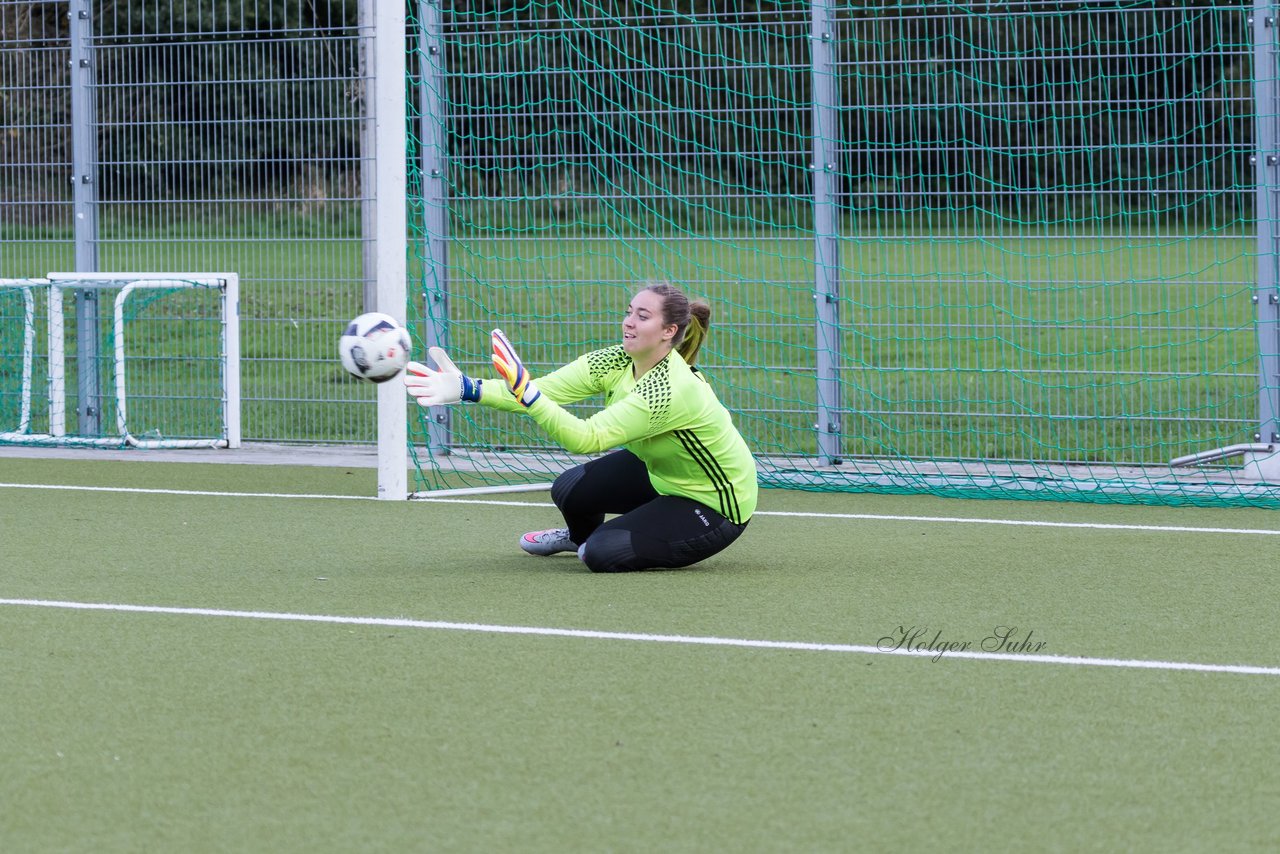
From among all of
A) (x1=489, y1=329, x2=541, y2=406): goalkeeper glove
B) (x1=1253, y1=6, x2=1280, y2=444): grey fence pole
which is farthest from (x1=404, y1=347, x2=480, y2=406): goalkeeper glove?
(x1=1253, y1=6, x2=1280, y2=444): grey fence pole

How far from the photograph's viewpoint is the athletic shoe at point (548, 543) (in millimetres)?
7441

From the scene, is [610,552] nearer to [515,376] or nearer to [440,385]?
[515,376]

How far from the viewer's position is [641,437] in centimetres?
673

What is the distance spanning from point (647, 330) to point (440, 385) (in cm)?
85

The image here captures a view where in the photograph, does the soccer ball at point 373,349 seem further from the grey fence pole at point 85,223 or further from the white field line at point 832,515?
the grey fence pole at point 85,223

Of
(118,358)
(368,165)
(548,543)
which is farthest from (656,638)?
(118,358)

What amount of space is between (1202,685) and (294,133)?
25.3 feet

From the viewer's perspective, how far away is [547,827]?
13.0ft

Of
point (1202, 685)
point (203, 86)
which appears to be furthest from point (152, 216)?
point (1202, 685)

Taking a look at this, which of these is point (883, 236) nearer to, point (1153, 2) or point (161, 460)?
point (1153, 2)

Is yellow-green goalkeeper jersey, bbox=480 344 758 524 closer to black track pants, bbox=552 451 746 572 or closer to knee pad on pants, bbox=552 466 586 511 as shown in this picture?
black track pants, bbox=552 451 746 572

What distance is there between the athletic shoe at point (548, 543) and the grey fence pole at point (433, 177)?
2977 mm

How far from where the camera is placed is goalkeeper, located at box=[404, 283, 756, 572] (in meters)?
6.50

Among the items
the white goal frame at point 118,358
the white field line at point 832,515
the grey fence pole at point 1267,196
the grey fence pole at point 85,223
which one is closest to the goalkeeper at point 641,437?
the white field line at point 832,515
